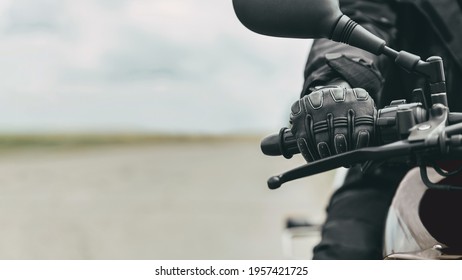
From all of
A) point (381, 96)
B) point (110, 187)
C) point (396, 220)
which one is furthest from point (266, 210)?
point (396, 220)

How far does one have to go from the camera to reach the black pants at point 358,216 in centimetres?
175

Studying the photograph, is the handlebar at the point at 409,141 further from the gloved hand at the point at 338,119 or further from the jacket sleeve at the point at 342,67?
the jacket sleeve at the point at 342,67

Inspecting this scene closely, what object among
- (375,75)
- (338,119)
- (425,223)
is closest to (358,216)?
(375,75)

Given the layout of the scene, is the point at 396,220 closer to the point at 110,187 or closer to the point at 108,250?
the point at 108,250

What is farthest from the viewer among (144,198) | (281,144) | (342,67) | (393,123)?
(144,198)

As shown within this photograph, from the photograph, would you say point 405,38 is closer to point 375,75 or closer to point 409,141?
point 375,75

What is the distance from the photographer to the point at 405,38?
74.9 inches

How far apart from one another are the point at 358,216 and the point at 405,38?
0.41 m

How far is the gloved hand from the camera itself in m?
1.10

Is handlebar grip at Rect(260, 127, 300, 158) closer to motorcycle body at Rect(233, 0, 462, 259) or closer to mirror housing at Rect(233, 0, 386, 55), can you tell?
motorcycle body at Rect(233, 0, 462, 259)

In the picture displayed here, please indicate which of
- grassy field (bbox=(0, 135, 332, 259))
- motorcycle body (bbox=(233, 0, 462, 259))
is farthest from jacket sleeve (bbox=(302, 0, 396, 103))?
grassy field (bbox=(0, 135, 332, 259))

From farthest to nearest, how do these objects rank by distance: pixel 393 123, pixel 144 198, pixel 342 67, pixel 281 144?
pixel 144 198 < pixel 342 67 < pixel 281 144 < pixel 393 123

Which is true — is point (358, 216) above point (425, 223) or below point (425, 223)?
above

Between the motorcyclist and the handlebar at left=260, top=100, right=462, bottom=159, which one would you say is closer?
the handlebar at left=260, top=100, right=462, bottom=159
